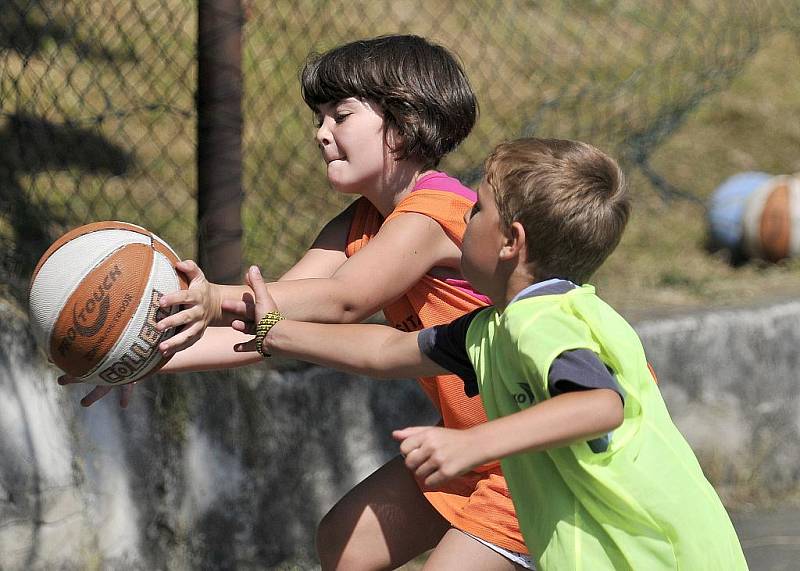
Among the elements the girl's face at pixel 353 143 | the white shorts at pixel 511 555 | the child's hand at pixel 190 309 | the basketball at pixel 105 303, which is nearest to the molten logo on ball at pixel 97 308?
the basketball at pixel 105 303

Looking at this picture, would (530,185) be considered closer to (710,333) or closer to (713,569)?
(713,569)

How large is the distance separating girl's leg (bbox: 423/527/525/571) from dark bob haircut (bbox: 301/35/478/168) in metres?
0.99

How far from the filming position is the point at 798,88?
393 inches

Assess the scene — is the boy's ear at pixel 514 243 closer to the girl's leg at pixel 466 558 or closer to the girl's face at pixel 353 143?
the girl's face at pixel 353 143

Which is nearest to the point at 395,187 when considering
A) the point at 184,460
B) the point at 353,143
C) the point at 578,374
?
the point at 353,143

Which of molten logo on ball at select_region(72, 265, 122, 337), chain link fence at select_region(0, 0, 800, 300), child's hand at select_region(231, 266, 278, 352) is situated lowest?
chain link fence at select_region(0, 0, 800, 300)

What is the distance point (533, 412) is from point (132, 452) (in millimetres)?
2107

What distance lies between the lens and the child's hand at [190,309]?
2900 mm

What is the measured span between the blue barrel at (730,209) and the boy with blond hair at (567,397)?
484 centimetres

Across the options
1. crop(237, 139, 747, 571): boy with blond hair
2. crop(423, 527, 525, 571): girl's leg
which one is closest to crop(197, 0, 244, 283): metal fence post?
crop(423, 527, 525, 571): girl's leg

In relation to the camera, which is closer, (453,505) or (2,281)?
(453,505)

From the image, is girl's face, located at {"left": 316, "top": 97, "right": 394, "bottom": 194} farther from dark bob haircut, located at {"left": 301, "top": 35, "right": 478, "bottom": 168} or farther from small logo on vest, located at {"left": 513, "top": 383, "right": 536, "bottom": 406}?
small logo on vest, located at {"left": 513, "top": 383, "right": 536, "bottom": 406}

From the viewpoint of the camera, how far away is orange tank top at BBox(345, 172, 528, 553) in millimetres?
3098

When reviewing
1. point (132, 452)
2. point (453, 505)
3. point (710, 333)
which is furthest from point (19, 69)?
point (710, 333)
